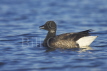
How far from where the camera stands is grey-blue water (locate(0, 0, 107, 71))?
10430 mm

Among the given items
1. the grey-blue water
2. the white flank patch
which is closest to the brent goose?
the white flank patch

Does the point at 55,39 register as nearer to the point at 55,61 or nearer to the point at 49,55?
the point at 49,55

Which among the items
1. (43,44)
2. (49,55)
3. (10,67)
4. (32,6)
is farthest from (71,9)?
(10,67)

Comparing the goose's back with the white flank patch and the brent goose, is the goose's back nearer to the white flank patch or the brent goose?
the brent goose

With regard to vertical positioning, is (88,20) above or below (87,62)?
above

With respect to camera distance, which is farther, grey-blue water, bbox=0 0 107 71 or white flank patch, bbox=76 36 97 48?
white flank patch, bbox=76 36 97 48

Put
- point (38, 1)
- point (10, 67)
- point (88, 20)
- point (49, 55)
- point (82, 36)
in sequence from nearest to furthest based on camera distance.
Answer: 1. point (10, 67)
2. point (49, 55)
3. point (82, 36)
4. point (88, 20)
5. point (38, 1)

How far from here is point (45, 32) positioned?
1752 centimetres

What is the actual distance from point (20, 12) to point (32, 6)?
2.49 m

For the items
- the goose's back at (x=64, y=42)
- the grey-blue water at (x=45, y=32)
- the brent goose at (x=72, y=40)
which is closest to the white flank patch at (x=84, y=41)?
the brent goose at (x=72, y=40)

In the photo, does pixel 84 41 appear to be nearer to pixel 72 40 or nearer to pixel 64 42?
pixel 72 40

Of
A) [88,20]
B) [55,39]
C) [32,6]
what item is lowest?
[55,39]

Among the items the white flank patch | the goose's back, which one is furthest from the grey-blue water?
the goose's back

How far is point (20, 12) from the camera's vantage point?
23.7 metres
